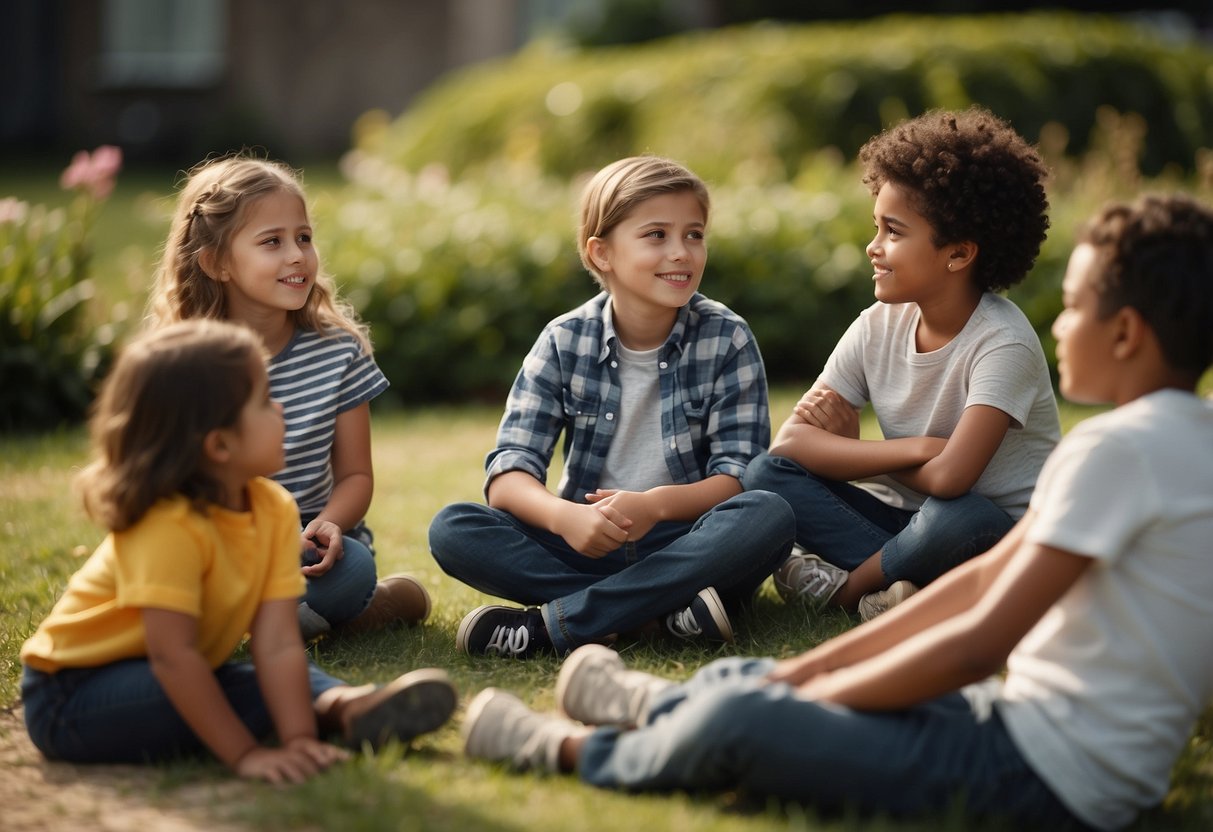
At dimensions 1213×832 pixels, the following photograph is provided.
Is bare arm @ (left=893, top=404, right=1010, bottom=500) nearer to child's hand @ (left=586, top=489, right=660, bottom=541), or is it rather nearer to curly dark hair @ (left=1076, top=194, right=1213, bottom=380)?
child's hand @ (left=586, top=489, right=660, bottom=541)

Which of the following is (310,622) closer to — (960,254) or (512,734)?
(512,734)

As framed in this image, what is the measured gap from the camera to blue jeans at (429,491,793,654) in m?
3.35

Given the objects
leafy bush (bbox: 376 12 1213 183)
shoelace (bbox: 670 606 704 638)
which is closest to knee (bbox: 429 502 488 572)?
shoelace (bbox: 670 606 704 638)

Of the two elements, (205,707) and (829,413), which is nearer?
(205,707)

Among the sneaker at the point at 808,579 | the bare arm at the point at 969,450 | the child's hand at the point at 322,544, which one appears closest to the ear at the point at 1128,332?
the bare arm at the point at 969,450

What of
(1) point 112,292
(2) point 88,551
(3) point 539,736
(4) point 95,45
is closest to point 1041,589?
(3) point 539,736

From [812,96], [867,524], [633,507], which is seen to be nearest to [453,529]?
[633,507]

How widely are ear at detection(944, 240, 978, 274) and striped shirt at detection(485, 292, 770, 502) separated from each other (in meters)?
0.57

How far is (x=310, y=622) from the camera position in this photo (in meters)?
3.47

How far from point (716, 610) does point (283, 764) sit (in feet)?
3.83

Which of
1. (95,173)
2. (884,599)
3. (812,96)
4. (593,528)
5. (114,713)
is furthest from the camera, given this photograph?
(812,96)

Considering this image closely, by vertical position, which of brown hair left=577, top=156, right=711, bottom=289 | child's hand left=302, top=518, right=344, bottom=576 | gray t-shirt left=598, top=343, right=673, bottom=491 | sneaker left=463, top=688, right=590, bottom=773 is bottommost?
sneaker left=463, top=688, right=590, bottom=773

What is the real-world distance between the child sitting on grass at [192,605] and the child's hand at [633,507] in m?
0.82

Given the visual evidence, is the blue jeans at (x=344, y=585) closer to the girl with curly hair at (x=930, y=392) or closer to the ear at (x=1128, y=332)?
the girl with curly hair at (x=930, y=392)
